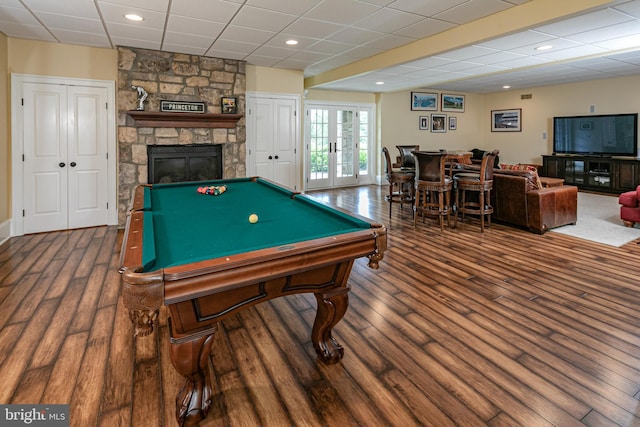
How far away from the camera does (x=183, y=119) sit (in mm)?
5539

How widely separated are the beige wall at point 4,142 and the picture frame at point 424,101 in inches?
333

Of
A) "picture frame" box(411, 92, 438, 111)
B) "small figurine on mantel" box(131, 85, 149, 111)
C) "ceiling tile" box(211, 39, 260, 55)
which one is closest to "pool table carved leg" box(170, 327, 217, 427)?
"ceiling tile" box(211, 39, 260, 55)

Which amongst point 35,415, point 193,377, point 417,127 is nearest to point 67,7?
point 35,415

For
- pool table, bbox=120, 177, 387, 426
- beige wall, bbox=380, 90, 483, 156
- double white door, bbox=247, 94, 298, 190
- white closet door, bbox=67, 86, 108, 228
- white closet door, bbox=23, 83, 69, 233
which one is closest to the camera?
pool table, bbox=120, 177, 387, 426

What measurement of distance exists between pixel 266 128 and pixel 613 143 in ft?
24.9

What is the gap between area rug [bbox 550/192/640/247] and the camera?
462cm

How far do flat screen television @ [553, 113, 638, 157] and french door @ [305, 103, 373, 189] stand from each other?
4653 millimetres

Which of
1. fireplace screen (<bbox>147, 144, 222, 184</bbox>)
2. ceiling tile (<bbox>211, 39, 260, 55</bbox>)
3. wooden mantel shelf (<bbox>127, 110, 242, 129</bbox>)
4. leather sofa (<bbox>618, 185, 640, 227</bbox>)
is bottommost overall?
leather sofa (<bbox>618, 185, 640, 227</bbox>)

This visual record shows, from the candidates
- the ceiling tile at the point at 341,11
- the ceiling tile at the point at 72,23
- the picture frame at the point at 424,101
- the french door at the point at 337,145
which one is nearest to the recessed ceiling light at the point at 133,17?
the ceiling tile at the point at 72,23

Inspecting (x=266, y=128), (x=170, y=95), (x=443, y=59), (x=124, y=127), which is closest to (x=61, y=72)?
(x=124, y=127)

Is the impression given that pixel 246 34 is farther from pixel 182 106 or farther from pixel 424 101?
pixel 424 101

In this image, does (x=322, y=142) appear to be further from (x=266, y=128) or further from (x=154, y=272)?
(x=154, y=272)

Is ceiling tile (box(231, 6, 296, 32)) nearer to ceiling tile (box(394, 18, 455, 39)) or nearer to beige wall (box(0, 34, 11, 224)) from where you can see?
ceiling tile (box(394, 18, 455, 39))

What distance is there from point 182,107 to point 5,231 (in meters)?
2.83
